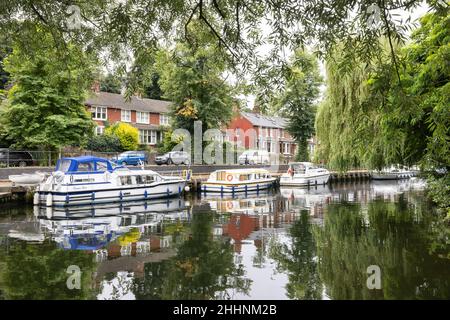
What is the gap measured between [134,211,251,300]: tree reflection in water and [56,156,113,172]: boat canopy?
Result: 1311 cm

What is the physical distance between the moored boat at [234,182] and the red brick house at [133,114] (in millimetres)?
17540

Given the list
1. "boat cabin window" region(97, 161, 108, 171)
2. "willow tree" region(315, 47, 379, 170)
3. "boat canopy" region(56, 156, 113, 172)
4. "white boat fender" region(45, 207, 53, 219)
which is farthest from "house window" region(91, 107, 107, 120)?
"willow tree" region(315, 47, 379, 170)

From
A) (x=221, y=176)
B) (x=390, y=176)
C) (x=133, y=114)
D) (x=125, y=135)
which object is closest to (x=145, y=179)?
(x=221, y=176)

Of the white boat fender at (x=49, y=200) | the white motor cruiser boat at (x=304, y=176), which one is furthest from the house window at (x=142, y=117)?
the white boat fender at (x=49, y=200)

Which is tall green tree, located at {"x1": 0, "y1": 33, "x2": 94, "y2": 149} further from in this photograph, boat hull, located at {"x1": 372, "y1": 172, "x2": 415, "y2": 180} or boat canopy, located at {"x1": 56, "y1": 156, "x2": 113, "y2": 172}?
boat hull, located at {"x1": 372, "y1": 172, "x2": 415, "y2": 180}

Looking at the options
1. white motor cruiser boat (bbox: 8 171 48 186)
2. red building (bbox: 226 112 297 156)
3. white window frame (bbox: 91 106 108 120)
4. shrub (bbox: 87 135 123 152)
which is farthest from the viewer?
red building (bbox: 226 112 297 156)

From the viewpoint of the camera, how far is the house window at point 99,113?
47.9m

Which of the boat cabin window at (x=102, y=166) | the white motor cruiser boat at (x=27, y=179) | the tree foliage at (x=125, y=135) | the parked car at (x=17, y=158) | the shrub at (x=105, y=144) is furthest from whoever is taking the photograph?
the tree foliage at (x=125, y=135)

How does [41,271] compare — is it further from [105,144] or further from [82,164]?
[105,144]

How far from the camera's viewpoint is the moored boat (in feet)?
103

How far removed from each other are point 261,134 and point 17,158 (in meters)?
45.0

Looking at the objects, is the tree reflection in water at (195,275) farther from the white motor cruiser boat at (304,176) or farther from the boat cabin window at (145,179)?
the white motor cruiser boat at (304,176)

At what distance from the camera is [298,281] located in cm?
913
